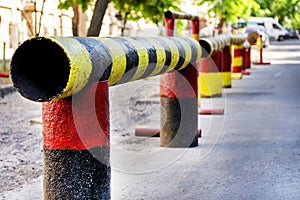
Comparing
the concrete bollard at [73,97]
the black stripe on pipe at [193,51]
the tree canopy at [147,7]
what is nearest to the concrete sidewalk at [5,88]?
the tree canopy at [147,7]

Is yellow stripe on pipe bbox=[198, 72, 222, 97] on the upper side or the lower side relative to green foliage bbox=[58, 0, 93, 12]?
lower

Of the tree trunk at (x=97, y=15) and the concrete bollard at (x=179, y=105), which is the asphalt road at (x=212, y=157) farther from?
the tree trunk at (x=97, y=15)

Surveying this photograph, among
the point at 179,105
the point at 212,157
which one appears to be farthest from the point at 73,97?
the point at 179,105

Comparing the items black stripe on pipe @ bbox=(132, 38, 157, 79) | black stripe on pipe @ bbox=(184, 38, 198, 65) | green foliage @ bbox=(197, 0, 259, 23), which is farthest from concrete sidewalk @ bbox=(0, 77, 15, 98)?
black stripe on pipe @ bbox=(132, 38, 157, 79)

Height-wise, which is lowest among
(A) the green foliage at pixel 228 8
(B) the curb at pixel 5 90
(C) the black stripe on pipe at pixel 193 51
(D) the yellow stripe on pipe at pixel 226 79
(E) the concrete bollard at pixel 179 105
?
(B) the curb at pixel 5 90

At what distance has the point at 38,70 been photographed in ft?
13.5

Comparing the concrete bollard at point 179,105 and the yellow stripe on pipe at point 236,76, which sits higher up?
the concrete bollard at point 179,105

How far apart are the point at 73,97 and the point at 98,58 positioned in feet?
0.88

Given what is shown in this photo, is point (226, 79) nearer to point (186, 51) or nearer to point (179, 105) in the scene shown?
point (179, 105)

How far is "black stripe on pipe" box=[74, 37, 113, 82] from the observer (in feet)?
13.6

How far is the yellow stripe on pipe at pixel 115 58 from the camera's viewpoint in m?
4.41

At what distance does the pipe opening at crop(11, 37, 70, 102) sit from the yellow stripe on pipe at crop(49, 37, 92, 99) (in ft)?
0.17

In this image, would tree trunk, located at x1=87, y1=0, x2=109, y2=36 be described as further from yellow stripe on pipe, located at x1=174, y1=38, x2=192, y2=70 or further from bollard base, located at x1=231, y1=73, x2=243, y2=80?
bollard base, located at x1=231, y1=73, x2=243, y2=80

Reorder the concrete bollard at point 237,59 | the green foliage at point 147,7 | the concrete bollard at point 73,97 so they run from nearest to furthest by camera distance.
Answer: the concrete bollard at point 73,97
the green foliage at point 147,7
the concrete bollard at point 237,59
